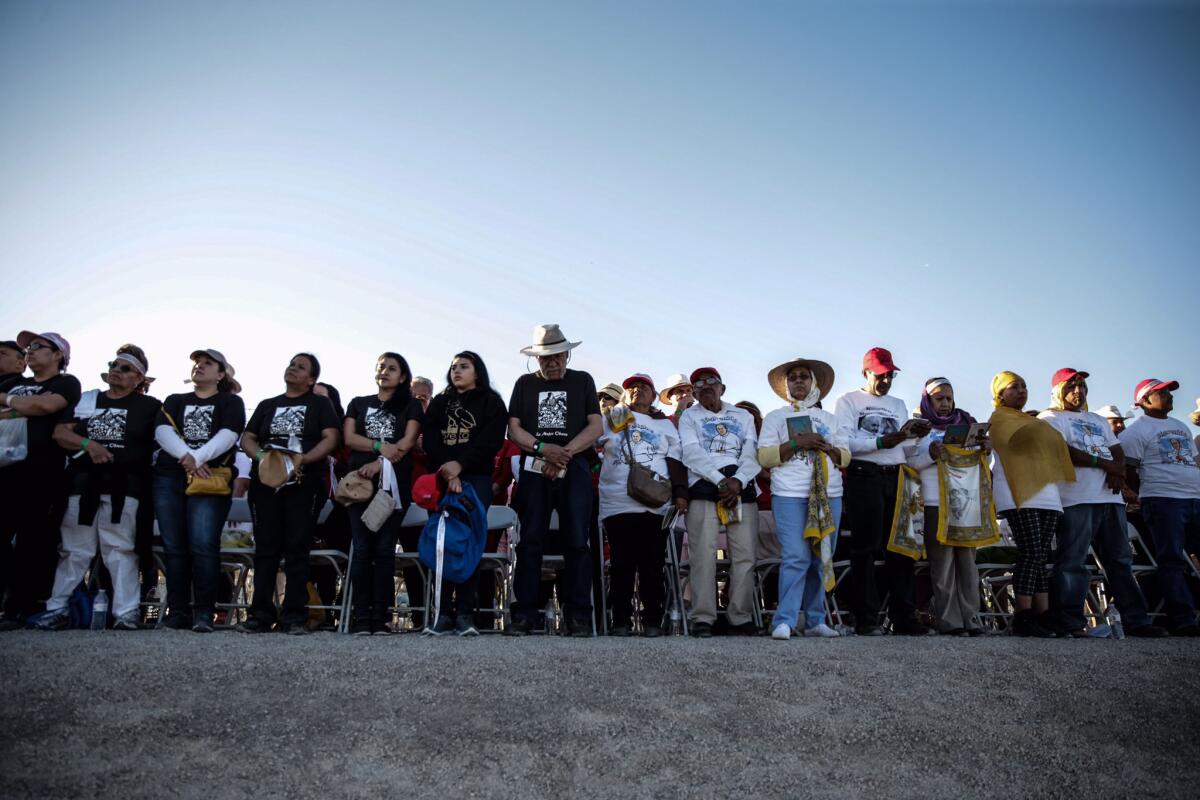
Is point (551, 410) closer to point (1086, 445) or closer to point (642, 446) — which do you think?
point (642, 446)

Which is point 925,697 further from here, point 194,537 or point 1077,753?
point 194,537

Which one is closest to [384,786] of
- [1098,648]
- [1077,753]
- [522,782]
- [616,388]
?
[522,782]

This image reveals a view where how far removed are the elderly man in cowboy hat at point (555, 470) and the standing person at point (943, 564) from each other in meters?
2.76

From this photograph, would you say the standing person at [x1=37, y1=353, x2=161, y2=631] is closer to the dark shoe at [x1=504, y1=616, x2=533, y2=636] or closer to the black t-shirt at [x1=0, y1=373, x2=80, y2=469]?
the black t-shirt at [x1=0, y1=373, x2=80, y2=469]

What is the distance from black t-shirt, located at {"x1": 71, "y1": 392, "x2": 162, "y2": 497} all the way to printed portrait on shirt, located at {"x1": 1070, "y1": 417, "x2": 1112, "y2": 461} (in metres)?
7.40

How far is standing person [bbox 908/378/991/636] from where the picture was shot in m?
6.90

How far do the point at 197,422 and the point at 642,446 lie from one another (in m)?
3.34

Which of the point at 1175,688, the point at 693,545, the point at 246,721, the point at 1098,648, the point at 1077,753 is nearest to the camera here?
the point at 246,721

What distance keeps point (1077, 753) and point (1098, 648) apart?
77.7 inches

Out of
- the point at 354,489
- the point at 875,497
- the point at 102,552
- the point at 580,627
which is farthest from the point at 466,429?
the point at 875,497

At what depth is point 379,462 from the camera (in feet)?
20.3

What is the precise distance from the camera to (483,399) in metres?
6.39

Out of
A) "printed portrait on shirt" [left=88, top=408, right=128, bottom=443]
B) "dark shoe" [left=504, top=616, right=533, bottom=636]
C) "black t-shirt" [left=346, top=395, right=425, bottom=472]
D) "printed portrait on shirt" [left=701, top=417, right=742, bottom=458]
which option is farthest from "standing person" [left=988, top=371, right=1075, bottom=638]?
"printed portrait on shirt" [left=88, top=408, right=128, bottom=443]

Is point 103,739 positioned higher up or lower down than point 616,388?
lower down
